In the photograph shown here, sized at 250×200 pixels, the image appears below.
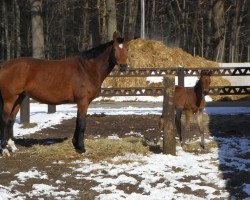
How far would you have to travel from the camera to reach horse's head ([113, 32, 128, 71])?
8.91 m

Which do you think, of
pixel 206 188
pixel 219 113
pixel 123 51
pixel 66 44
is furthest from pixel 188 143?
pixel 66 44

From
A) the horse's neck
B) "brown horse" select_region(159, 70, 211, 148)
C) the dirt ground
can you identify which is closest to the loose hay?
the dirt ground

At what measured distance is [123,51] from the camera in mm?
8961

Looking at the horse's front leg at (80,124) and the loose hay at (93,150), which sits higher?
the horse's front leg at (80,124)

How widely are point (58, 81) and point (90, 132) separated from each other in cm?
302

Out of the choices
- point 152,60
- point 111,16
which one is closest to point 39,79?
point 152,60

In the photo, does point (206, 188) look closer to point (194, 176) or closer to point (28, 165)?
point (194, 176)

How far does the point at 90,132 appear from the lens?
39.7 ft

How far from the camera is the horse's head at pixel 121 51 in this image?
8914 mm

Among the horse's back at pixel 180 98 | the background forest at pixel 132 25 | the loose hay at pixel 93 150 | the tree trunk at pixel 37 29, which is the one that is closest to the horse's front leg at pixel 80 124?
the loose hay at pixel 93 150

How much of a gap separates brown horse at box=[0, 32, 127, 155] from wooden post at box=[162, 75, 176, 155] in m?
1.07

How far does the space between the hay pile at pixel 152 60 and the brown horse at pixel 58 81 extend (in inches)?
516

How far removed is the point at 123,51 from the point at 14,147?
2.81 m

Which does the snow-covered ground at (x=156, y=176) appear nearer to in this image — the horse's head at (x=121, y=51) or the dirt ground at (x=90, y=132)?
the dirt ground at (x=90, y=132)
